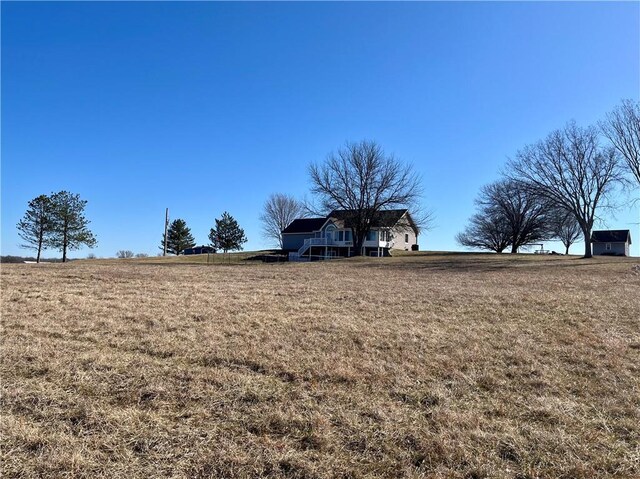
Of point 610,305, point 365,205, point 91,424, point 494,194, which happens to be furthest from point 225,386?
point 494,194

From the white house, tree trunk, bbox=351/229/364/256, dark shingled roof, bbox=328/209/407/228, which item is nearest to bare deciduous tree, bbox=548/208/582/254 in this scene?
the white house

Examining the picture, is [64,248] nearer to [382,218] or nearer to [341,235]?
[341,235]

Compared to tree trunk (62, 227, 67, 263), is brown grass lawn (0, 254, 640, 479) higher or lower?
lower

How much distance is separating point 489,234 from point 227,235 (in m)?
40.3

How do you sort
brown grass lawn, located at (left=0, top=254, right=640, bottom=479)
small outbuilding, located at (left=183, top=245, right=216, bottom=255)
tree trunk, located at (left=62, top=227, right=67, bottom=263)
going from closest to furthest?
brown grass lawn, located at (left=0, top=254, right=640, bottom=479)
tree trunk, located at (left=62, top=227, right=67, bottom=263)
small outbuilding, located at (left=183, top=245, right=216, bottom=255)

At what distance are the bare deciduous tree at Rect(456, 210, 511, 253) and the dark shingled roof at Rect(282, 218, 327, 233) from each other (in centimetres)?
2298

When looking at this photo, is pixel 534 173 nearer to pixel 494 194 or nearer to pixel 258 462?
pixel 494 194

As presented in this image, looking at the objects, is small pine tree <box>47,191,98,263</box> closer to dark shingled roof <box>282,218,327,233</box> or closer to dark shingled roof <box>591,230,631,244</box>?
dark shingled roof <box>282,218,327,233</box>

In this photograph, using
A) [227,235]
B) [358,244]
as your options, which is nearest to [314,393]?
[358,244]

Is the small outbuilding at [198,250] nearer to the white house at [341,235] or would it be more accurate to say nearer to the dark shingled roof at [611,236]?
the white house at [341,235]

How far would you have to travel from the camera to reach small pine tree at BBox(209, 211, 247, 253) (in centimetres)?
6475

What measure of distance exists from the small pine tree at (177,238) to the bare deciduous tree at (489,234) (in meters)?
45.9

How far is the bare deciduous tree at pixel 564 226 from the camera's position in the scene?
4934 cm

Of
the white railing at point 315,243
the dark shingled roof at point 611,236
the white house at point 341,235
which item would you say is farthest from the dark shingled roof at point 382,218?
the dark shingled roof at point 611,236
